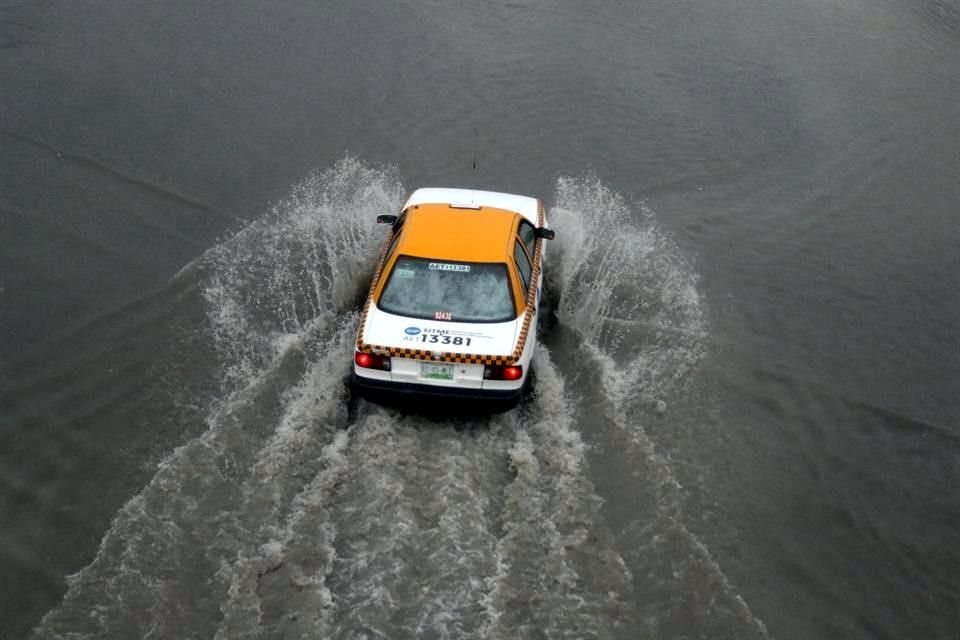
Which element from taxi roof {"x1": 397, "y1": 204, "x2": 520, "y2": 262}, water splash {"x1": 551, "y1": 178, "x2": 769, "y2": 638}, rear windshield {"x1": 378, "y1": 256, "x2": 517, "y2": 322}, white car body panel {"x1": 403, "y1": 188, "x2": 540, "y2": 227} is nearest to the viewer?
water splash {"x1": 551, "y1": 178, "x2": 769, "y2": 638}

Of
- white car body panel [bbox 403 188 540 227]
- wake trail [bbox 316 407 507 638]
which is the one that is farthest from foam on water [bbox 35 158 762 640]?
white car body panel [bbox 403 188 540 227]

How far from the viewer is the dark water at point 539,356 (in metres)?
6.88

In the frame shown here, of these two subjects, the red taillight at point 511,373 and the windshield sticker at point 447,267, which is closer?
the red taillight at point 511,373

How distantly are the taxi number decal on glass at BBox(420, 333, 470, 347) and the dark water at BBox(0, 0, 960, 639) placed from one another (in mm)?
752

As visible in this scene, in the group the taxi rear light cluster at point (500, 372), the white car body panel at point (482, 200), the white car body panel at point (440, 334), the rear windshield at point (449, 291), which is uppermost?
the white car body panel at point (482, 200)

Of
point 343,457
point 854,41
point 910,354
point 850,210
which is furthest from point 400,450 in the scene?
point 854,41

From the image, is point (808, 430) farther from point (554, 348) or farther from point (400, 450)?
point (400, 450)

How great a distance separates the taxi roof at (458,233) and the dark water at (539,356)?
1.26m

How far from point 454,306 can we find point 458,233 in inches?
39.6

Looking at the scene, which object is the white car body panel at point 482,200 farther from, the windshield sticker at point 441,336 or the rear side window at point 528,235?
the windshield sticker at point 441,336

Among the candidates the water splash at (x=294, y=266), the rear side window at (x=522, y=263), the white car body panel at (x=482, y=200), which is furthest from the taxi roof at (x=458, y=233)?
the water splash at (x=294, y=266)

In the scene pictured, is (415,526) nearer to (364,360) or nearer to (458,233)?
(364,360)

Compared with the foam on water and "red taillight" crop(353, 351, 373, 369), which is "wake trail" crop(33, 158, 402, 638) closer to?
the foam on water

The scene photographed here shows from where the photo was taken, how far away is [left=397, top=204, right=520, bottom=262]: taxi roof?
29.5 ft
